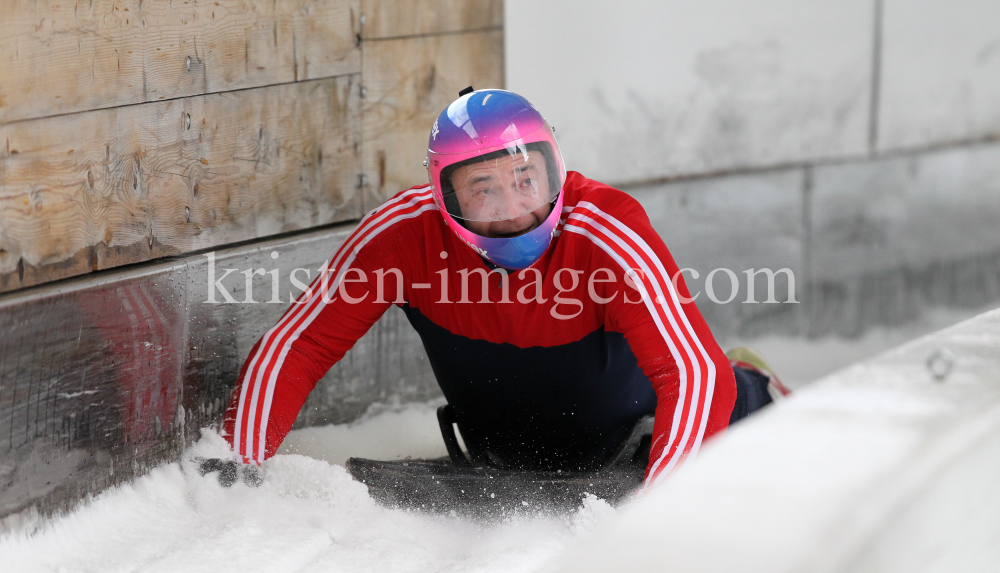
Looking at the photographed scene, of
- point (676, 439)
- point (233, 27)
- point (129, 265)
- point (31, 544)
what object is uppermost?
point (233, 27)

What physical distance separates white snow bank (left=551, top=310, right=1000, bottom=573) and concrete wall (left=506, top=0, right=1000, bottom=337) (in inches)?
99.1

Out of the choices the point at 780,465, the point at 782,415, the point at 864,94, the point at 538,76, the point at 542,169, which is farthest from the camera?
the point at 864,94

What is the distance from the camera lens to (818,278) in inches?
179

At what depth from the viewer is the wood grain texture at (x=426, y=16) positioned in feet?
10.1


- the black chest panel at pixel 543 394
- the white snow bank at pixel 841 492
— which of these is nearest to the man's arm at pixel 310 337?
the black chest panel at pixel 543 394

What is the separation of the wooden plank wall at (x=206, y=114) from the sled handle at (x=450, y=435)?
0.76m

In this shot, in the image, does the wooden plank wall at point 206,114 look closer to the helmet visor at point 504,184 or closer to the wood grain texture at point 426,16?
the wood grain texture at point 426,16

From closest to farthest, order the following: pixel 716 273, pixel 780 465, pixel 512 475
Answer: pixel 780 465, pixel 512 475, pixel 716 273

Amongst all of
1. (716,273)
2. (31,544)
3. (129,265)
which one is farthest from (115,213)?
(716,273)

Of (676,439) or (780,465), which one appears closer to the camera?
(780,465)

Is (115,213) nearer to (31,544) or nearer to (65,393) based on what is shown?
(65,393)

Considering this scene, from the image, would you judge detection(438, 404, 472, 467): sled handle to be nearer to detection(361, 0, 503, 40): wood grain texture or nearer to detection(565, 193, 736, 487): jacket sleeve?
detection(565, 193, 736, 487): jacket sleeve

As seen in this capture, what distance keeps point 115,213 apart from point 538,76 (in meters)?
1.73

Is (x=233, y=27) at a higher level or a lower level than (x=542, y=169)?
higher
